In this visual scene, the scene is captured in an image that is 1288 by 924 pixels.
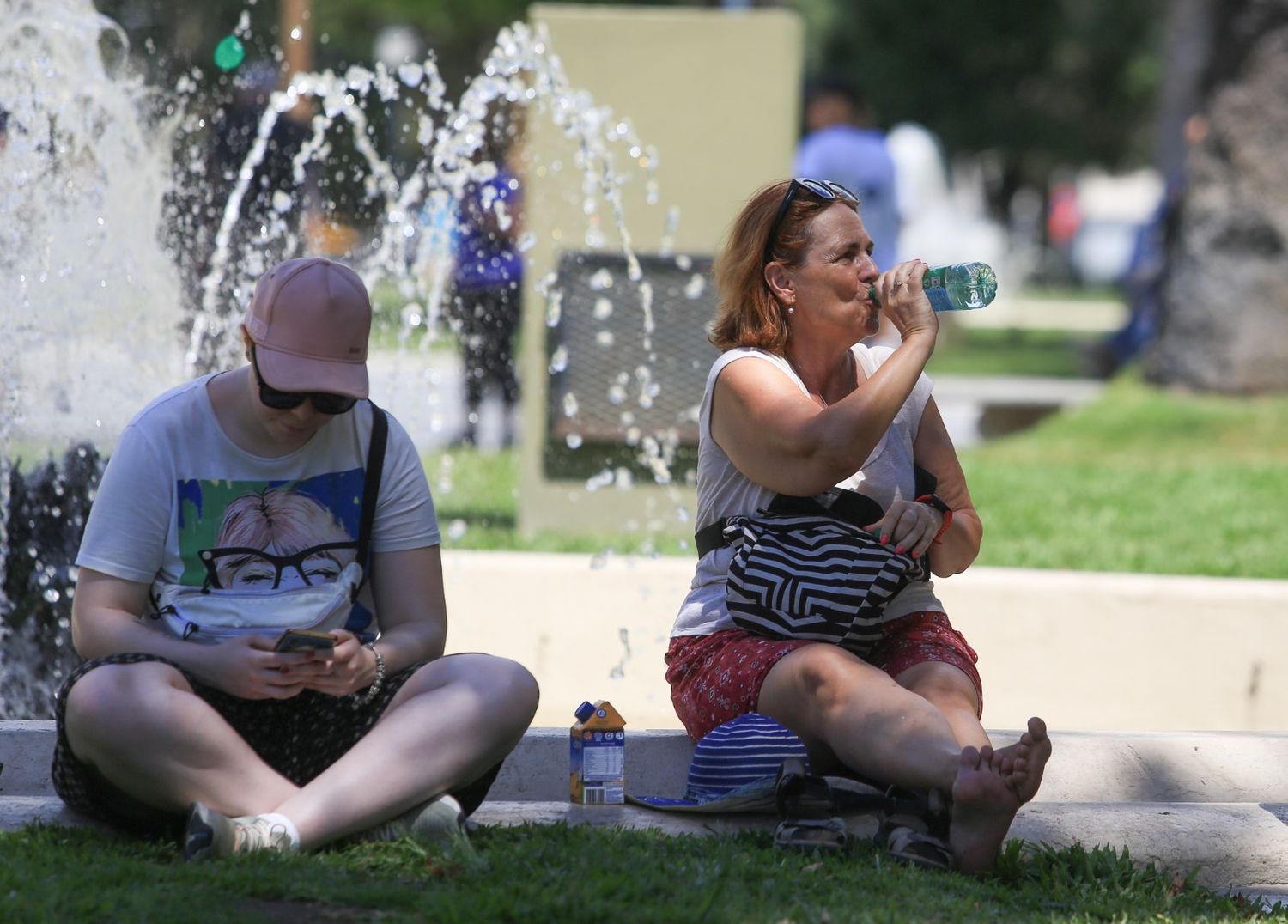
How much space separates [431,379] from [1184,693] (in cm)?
295

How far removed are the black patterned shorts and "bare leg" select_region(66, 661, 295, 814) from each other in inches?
3.1

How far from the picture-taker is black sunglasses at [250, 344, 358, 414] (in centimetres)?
320

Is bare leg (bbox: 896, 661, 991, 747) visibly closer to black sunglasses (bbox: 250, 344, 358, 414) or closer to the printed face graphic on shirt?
the printed face graphic on shirt

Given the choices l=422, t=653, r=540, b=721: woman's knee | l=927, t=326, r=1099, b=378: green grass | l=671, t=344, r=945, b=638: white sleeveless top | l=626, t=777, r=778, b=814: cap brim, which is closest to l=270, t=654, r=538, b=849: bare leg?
l=422, t=653, r=540, b=721: woman's knee

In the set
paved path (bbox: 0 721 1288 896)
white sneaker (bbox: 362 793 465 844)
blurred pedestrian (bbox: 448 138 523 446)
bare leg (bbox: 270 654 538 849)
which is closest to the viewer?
bare leg (bbox: 270 654 538 849)

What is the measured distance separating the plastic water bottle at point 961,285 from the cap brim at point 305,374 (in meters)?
1.24

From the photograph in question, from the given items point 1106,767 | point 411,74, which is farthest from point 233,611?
point 411,74

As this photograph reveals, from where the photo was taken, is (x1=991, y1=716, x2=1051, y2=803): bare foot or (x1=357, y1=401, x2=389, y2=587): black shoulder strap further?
(x1=357, y1=401, x2=389, y2=587): black shoulder strap

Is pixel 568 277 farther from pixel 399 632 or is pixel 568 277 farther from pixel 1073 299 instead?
pixel 1073 299

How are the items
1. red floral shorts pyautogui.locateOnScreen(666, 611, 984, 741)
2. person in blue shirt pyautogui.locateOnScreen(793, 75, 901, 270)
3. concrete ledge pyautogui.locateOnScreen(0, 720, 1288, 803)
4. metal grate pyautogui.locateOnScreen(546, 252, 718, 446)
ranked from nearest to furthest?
red floral shorts pyautogui.locateOnScreen(666, 611, 984, 741) → concrete ledge pyautogui.locateOnScreen(0, 720, 1288, 803) → metal grate pyautogui.locateOnScreen(546, 252, 718, 446) → person in blue shirt pyautogui.locateOnScreen(793, 75, 901, 270)

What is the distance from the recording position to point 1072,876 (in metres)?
3.34

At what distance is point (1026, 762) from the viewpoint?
317cm

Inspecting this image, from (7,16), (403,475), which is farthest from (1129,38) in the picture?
(403,475)

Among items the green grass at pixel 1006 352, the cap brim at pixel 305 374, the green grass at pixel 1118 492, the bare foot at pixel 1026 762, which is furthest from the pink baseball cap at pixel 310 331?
the green grass at pixel 1006 352
